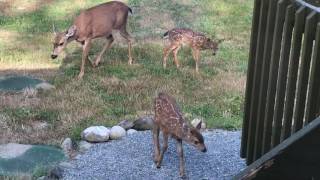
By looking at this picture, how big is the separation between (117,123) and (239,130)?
1563mm

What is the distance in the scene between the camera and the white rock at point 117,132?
6.92m

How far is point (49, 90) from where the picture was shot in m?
8.96

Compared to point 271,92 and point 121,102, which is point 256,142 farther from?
point 121,102

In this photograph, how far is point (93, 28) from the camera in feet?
33.6

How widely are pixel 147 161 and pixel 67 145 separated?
3.47ft

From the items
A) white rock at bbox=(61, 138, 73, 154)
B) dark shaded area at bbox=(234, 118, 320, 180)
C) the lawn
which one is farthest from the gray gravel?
dark shaded area at bbox=(234, 118, 320, 180)

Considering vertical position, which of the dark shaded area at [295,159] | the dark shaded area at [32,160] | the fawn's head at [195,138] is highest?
the dark shaded area at [295,159]

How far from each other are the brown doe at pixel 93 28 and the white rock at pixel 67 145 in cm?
296

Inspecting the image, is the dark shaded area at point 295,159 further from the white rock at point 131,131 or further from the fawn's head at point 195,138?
the white rock at point 131,131

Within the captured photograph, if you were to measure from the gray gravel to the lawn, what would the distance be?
64cm

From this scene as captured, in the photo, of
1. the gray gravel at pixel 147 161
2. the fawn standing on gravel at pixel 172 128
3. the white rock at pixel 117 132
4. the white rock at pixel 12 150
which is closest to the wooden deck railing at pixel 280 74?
the gray gravel at pixel 147 161

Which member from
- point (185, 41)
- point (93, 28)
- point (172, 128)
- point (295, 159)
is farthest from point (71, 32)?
→ point (295, 159)

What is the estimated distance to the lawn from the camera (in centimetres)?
780

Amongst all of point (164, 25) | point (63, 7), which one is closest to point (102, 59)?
point (164, 25)
